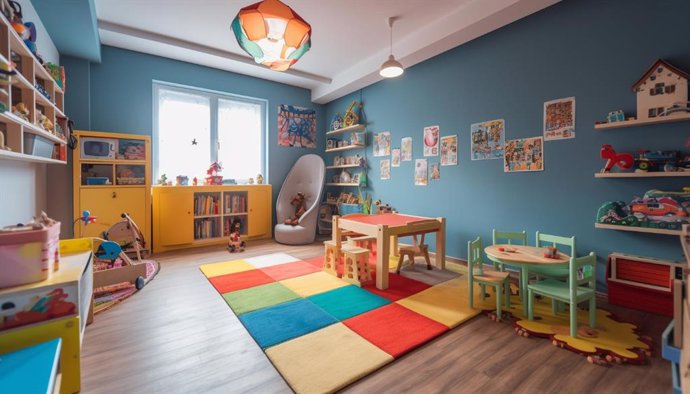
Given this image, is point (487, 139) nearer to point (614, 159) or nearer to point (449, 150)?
point (449, 150)

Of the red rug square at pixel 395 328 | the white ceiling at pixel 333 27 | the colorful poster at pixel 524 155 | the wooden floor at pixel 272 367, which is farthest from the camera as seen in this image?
the white ceiling at pixel 333 27

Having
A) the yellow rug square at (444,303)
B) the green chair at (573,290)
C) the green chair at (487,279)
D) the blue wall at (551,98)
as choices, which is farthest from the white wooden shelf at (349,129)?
the green chair at (573,290)

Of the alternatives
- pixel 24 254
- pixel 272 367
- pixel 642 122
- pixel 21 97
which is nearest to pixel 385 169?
pixel 642 122

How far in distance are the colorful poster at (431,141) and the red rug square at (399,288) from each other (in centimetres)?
186

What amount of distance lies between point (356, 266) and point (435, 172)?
1946 mm

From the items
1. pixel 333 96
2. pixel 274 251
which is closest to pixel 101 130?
pixel 274 251

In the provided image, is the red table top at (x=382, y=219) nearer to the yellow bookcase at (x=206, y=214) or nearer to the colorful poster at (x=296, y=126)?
the yellow bookcase at (x=206, y=214)

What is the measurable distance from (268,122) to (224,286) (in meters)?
3.58

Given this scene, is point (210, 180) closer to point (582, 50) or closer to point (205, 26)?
point (205, 26)

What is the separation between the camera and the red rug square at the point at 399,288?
9.18 ft

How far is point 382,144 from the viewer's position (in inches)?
197

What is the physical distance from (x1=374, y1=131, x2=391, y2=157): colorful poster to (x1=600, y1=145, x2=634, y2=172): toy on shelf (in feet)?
9.18

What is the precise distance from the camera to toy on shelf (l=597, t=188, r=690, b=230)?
7.43 feet

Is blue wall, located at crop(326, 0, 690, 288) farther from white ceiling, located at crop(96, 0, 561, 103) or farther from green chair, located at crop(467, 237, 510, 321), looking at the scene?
green chair, located at crop(467, 237, 510, 321)
